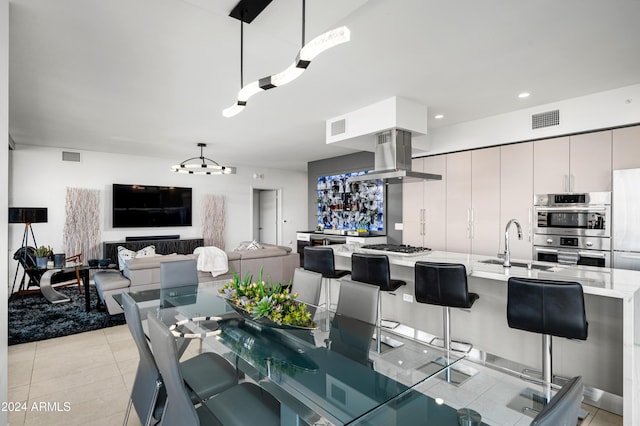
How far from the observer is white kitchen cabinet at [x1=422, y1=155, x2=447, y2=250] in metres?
5.24

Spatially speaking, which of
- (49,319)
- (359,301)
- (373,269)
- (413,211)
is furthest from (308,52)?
(49,319)

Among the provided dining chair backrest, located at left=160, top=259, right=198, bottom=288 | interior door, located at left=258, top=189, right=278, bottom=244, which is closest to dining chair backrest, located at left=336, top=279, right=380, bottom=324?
dining chair backrest, located at left=160, top=259, right=198, bottom=288

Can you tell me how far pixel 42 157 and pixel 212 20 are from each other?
6172 millimetres

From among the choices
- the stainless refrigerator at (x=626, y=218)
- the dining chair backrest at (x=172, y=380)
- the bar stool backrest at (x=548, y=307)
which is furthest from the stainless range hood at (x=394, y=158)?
the dining chair backrest at (x=172, y=380)

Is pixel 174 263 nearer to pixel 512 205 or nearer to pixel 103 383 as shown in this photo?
pixel 103 383

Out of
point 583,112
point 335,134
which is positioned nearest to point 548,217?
point 583,112

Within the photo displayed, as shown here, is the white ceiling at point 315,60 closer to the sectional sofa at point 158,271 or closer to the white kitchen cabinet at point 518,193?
the white kitchen cabinet at point 518,193

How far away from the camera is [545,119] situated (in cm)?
411

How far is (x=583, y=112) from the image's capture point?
3.81m

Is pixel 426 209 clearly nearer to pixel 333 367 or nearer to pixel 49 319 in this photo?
pixel 333 367

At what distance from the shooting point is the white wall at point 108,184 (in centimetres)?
627

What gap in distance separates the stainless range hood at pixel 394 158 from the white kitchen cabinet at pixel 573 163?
4.47 ft

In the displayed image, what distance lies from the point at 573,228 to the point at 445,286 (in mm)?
2346

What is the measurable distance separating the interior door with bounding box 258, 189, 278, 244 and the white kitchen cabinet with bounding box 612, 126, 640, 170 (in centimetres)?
779
